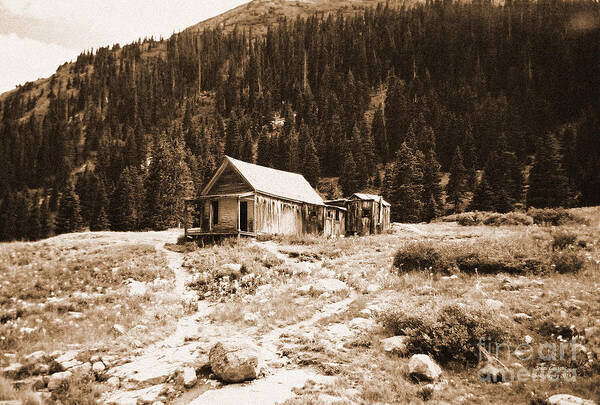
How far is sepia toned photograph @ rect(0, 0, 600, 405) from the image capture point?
24.0ft

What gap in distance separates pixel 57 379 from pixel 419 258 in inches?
502

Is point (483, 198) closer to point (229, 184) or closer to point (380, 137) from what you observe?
point (380, 137)

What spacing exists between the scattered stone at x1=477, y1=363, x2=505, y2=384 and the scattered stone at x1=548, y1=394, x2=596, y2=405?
959 millimetres

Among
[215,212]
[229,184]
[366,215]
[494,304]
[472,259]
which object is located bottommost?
[494,304]

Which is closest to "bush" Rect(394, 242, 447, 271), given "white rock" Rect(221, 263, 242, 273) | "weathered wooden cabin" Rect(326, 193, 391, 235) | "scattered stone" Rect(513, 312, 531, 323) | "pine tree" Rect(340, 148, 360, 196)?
"scattered stone" Rect(513, 312, 531, 323)

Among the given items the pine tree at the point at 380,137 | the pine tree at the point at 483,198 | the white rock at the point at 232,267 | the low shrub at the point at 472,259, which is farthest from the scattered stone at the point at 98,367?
the pine tree at the point at 380,137

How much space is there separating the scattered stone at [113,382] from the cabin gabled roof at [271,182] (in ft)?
70.8

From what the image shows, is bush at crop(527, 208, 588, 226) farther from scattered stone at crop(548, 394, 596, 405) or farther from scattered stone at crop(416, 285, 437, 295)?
scattered stone at crop(548, 394, 596, 405)

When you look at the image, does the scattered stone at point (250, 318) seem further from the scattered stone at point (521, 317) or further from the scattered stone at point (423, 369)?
the scattered stone at point (521, 317)

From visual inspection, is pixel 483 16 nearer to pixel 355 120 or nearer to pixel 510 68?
pixel 510 68

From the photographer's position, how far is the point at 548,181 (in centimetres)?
4669

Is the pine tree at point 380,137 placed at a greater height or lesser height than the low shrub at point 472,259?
greater

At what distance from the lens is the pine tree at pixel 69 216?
64.6m

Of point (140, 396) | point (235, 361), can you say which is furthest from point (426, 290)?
point (140, 396)
